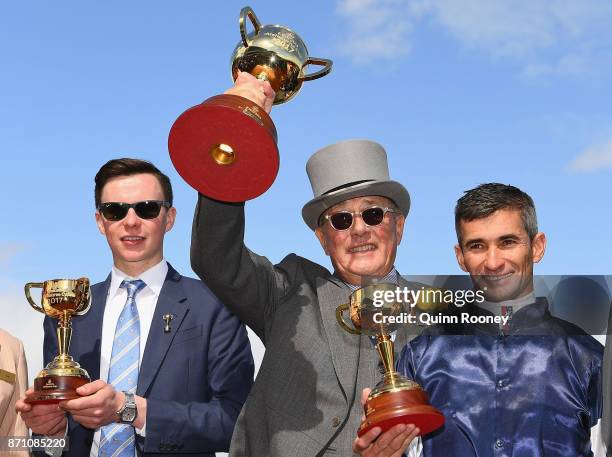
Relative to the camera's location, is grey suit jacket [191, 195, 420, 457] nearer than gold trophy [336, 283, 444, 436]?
No

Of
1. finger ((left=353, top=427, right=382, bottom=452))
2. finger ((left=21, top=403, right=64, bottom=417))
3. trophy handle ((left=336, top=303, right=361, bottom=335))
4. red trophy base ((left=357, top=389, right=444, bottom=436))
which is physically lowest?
finger ((left=353, top=427, right=382, bottom=452))

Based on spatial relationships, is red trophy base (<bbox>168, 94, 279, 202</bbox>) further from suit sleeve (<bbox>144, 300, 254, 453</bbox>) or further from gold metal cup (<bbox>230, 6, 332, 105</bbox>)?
suit sleeve (<bbox>144, 300, 254, 453</bbox>)

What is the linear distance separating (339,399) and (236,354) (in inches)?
47.7

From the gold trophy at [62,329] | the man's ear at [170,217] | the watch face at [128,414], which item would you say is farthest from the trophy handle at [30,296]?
the man's ear at [170,217]

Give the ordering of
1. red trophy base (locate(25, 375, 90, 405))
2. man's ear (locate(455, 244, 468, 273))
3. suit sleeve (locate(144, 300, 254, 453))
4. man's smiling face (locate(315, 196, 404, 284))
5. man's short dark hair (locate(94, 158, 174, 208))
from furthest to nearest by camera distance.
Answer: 1. man's short dark hair (locate(94, 158, 174, 208))
2. suit sleeve (locate(144, 300, 254, 453))
3. man's smiling face (locate(315, 196, 404, 284))
4. red trophy base (locate(25, 375, 90, 405))
5. man's ear (locate(455, 244, 468, 273))

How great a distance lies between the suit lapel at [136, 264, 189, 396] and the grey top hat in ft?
3.93

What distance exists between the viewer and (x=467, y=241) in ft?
18.3

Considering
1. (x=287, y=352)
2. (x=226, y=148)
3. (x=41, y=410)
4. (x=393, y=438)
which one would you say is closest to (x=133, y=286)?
(x=41, y=410)

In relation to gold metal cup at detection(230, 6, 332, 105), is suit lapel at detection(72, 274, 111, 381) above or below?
below

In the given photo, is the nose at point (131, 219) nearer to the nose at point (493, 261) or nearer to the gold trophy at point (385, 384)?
the gold trophy at point (385, 384)

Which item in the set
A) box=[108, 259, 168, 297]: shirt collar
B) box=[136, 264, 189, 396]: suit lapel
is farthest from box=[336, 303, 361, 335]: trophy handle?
box=[108, 259, 168, 297]: shirt collar

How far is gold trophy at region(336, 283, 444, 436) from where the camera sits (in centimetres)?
497

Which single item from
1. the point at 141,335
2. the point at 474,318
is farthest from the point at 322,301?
the point at 141,335

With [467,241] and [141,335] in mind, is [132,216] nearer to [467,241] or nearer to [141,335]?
[141,335]
